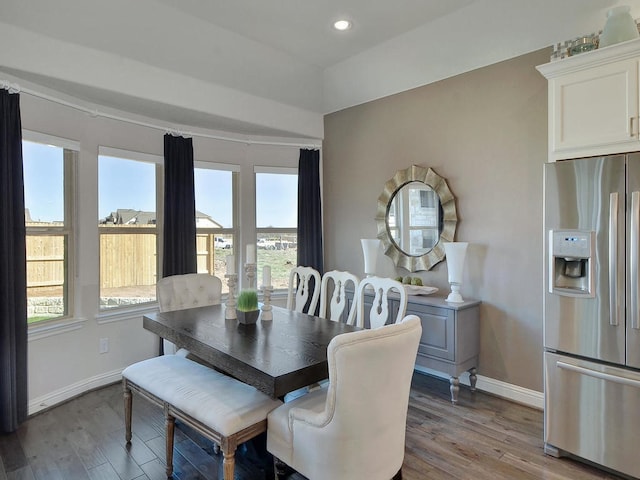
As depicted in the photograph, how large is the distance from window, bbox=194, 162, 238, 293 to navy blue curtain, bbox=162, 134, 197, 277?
0.26m

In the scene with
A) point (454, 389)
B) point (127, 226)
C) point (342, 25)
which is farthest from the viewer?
point (127, 226)

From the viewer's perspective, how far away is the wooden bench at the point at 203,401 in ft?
6.18

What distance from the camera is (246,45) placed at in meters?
3.62

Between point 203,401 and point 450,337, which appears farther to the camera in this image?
point 450,337

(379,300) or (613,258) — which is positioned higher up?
(613,258)

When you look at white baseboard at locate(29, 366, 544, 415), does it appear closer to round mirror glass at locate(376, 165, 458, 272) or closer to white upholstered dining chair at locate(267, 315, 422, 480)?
round mirror glass at locate(376, 165, 458, 272)

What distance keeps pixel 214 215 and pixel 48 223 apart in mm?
1662

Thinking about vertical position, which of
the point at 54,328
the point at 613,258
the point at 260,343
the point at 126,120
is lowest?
the point at 54,328

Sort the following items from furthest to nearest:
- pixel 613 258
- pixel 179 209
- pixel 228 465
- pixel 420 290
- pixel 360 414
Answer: pixel 179 209
pixel 420 290
pixel 613 258
pixel 228 465
pixel 360 414

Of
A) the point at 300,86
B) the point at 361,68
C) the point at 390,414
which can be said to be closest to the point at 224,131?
the point at 300,86

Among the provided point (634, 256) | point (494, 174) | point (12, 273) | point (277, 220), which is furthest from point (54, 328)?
point (634, 256)

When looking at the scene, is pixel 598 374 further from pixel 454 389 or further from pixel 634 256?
pixel 454 389

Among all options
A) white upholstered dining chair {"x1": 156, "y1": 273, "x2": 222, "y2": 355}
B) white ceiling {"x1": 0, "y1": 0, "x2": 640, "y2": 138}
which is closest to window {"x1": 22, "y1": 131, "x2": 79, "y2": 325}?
white ceiling {"x1": 0, "y1": 0, "x2": 640, "y2": 138}

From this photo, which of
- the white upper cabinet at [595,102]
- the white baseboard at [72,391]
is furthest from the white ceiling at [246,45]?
the white baseboard at [72,391]
